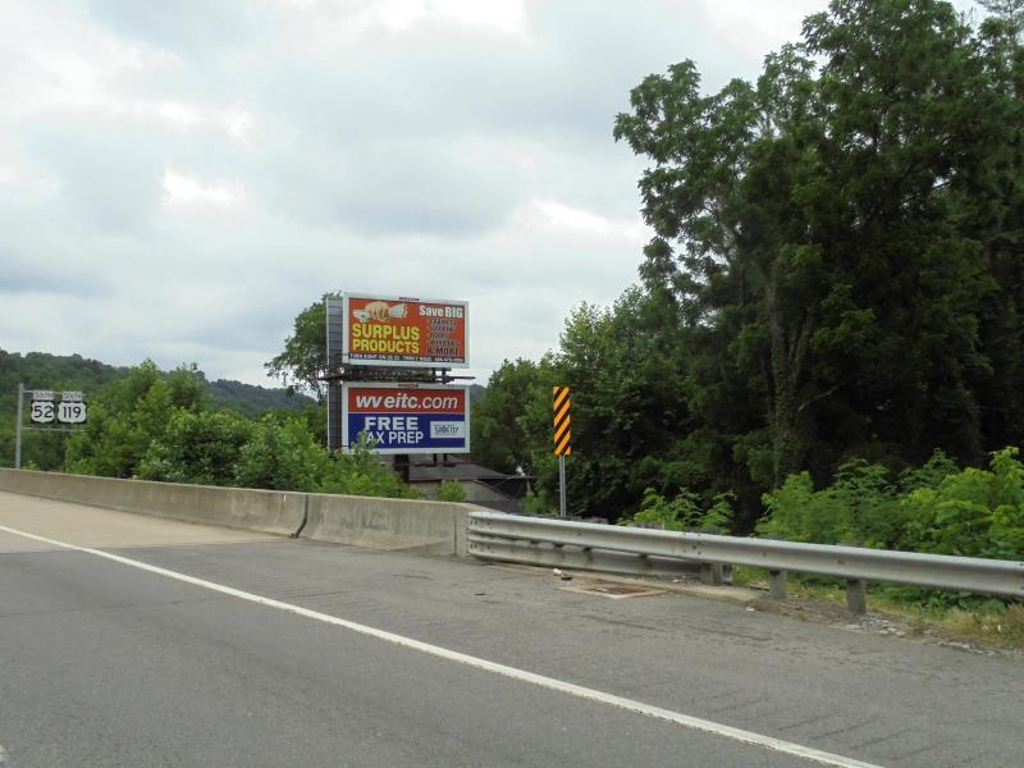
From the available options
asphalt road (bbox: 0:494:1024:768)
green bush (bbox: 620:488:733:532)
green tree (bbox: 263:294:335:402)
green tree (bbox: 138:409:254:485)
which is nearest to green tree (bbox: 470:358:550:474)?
green tree (bbox: 263:294:335:402)

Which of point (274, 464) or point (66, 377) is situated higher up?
point (66, 377)

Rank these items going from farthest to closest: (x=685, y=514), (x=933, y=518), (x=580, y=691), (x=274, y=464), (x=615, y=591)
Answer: (x=274, y=464) → (x=685, y=514) → (x=933, y=518) → (x=615, y=591) → (x=580, y=691)

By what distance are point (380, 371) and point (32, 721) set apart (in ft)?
123

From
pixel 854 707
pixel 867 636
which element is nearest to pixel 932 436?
pixel 867 636

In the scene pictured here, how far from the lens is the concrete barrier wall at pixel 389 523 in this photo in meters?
13.3

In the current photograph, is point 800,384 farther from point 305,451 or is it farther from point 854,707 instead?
point 854,707

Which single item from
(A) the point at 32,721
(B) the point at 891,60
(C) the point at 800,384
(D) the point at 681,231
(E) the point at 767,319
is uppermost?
(B) the point at 891,60

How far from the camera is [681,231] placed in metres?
38.1

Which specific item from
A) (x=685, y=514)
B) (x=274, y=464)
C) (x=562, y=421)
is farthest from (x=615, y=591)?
(x=274, y=464)

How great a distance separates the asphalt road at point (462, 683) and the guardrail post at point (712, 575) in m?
0.68

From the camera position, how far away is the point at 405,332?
42.3m

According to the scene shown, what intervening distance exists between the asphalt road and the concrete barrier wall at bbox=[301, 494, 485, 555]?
8.13ft

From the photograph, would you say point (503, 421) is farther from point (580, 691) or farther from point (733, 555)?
point (580, 691)

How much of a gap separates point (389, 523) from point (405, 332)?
28172 millimetres
